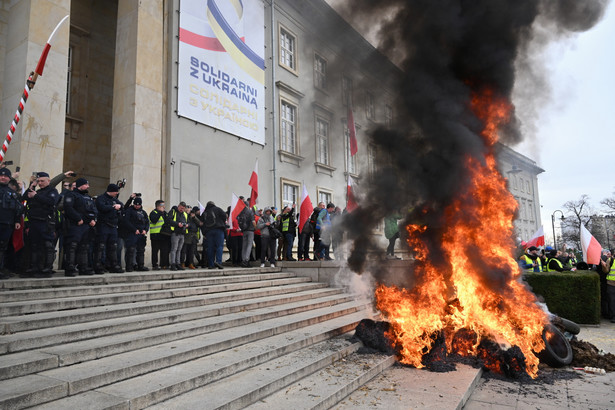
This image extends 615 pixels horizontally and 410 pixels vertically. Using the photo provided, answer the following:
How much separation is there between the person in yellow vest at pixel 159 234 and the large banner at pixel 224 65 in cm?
476

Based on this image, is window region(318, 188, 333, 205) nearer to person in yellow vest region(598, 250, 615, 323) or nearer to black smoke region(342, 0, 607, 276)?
person in yellow vest region(598, 250, 615, 323)

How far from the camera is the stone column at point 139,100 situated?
12.1 m

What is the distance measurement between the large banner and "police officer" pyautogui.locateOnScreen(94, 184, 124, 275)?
593cm

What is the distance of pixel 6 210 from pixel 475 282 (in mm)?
7478

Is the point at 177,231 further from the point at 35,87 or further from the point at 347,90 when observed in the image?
the point at 347,90

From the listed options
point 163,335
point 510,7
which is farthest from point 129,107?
point 510,7

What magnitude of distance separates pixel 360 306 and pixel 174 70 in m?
9.66

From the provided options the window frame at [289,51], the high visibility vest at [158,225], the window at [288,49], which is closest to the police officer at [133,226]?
the high visibility vest at [158,225]

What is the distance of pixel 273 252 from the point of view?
1186 cm

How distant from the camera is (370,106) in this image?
7586 millimetres

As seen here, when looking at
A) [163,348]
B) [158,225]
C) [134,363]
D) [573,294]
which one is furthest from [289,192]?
[134,363]

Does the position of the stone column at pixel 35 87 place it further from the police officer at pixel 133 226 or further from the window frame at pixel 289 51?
the window frame at pixel 289 51

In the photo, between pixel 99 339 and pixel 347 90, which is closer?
pixel 99 339

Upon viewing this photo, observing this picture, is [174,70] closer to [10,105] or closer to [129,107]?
[129,107]
